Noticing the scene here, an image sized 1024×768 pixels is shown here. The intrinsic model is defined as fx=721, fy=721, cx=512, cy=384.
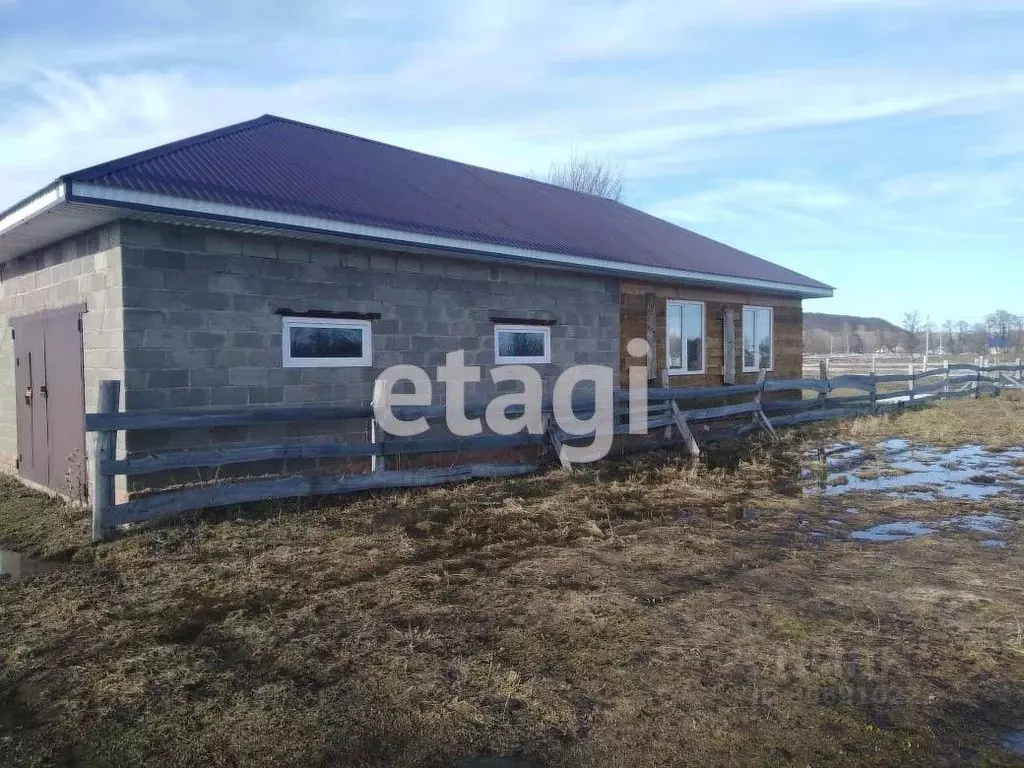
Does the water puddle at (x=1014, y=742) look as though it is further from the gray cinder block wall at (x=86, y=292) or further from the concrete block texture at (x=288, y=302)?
the gray cinder block wall at (x=86, y=292)

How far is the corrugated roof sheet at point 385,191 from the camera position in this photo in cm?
729

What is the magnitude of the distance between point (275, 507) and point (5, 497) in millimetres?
3735

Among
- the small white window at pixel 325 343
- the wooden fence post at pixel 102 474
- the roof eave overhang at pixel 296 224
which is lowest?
the wooden fence post at pixel 102 474

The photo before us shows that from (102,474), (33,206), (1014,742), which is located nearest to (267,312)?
(33,206)

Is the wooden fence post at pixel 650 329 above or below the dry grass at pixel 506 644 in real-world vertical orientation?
above

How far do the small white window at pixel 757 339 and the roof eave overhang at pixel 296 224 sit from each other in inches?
148

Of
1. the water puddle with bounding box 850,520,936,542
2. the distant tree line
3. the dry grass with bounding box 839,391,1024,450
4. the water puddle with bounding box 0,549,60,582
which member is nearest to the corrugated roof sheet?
the water puddle with bounding box 0,549,60,582

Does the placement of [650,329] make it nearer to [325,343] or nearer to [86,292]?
[325,343]

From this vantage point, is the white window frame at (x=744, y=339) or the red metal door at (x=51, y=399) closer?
the red metal door at (x=51, y=399)

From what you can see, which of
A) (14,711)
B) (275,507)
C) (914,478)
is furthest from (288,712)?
(914,478)

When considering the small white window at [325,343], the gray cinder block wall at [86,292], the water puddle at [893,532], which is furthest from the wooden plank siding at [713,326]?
the gray cinder block wall at [86,292]

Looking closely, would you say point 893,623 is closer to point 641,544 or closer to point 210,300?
point 641,544

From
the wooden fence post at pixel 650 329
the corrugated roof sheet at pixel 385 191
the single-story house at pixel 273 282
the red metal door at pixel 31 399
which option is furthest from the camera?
the wooden fence post at pixel 650 329

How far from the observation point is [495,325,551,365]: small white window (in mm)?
10148
